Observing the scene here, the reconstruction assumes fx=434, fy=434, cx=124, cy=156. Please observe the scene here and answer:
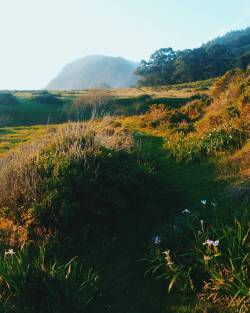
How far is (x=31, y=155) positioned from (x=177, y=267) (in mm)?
5526

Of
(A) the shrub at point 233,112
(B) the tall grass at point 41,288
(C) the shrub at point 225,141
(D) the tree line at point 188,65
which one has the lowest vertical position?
(B) the tall grass at point 41,288

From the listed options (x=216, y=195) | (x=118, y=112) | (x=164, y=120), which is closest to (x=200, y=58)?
(x=118, y=112)

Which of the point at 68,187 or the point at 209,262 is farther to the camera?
the point at 68,187

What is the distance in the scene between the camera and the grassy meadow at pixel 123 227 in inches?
245

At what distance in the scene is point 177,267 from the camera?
6.54m

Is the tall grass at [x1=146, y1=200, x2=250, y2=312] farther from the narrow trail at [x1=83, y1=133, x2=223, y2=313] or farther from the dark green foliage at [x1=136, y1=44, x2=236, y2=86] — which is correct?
the dark green foliage at [x1=136, y1=44, x2=236, y2=86]

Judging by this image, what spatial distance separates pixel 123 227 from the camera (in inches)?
362

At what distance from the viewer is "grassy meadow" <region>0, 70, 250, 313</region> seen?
6.23 metres

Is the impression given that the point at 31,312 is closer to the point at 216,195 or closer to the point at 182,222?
the point at 182,222

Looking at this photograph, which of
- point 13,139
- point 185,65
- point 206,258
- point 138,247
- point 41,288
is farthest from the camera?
point 185,65

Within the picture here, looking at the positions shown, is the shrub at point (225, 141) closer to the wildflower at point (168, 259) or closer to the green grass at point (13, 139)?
the wildflower at point (168, 259)

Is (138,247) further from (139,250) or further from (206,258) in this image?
(206,258)

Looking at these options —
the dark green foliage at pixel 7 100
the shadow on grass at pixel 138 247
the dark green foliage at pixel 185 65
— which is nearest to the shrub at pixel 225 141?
the shadow on grass at pixel 138 247

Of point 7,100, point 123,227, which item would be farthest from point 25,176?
point 7,100
